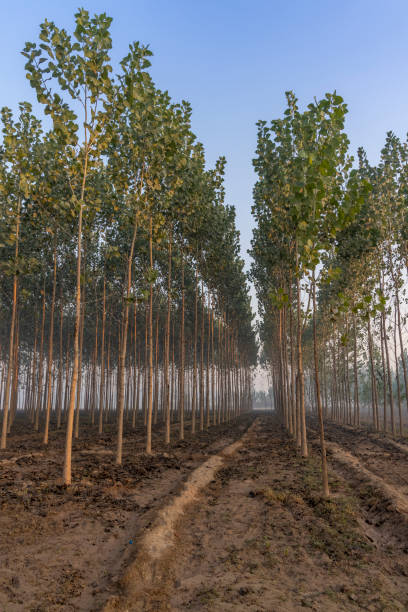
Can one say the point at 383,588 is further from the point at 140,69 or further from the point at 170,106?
the point at 170,106

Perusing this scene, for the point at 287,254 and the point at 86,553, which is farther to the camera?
the point at 287,254

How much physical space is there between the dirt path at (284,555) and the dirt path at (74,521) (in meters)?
A: 1.16

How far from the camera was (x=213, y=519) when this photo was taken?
29.5 ft

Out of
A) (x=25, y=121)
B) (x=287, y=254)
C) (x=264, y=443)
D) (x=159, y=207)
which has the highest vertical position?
(x=25, y=121)

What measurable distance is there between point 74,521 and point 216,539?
3.24 meters

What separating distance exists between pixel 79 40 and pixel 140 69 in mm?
2351

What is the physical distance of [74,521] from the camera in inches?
328

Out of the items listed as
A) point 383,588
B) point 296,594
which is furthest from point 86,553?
point 383,588

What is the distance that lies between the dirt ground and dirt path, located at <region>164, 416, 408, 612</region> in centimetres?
2

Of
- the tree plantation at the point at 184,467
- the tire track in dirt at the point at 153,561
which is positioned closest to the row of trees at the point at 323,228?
the tree plantation at the point at 184,467

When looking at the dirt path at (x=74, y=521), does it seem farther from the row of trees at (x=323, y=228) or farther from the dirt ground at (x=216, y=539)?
the row of trees at (x=323, y=228)

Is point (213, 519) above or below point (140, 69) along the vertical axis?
below

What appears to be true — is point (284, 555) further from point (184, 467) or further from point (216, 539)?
point (184, 467)

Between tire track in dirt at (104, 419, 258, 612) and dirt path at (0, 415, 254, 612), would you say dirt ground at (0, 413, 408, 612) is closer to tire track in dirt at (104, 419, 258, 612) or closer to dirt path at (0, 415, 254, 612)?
dirt path at (0, 415, 254, 612)
